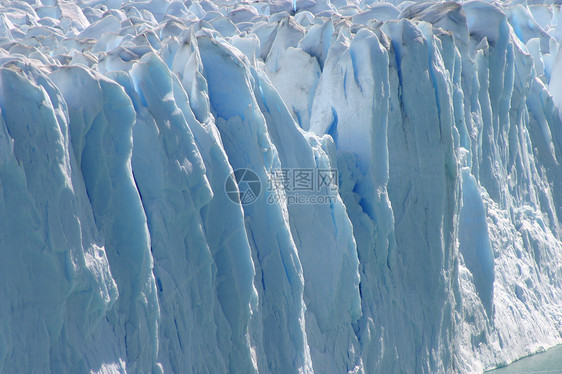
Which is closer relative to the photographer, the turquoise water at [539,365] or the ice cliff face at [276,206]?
the ice cliff face at [276,206]

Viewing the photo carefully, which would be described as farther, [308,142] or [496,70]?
[496,70]

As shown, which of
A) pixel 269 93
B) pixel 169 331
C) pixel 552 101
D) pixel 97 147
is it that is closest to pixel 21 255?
pixel 97 147

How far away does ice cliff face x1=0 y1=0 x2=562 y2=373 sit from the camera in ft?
20.4

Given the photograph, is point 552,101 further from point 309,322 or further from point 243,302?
point 243,302

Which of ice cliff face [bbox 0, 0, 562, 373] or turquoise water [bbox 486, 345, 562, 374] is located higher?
ice cliff face [bbox 0, 0, 562, 373]

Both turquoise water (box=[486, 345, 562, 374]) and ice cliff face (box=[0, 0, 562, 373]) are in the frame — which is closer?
ice cliff face (box=[0, 0, 562, 373])

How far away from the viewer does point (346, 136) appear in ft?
30.6

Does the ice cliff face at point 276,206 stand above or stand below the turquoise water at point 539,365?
above

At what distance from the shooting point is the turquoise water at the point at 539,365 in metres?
10.3

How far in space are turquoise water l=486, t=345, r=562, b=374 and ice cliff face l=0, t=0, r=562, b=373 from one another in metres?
0.17

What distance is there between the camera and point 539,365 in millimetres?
10555

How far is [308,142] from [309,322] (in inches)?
62.9

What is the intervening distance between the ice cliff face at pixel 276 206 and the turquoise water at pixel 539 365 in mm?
174

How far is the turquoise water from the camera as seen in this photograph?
10.3 m
